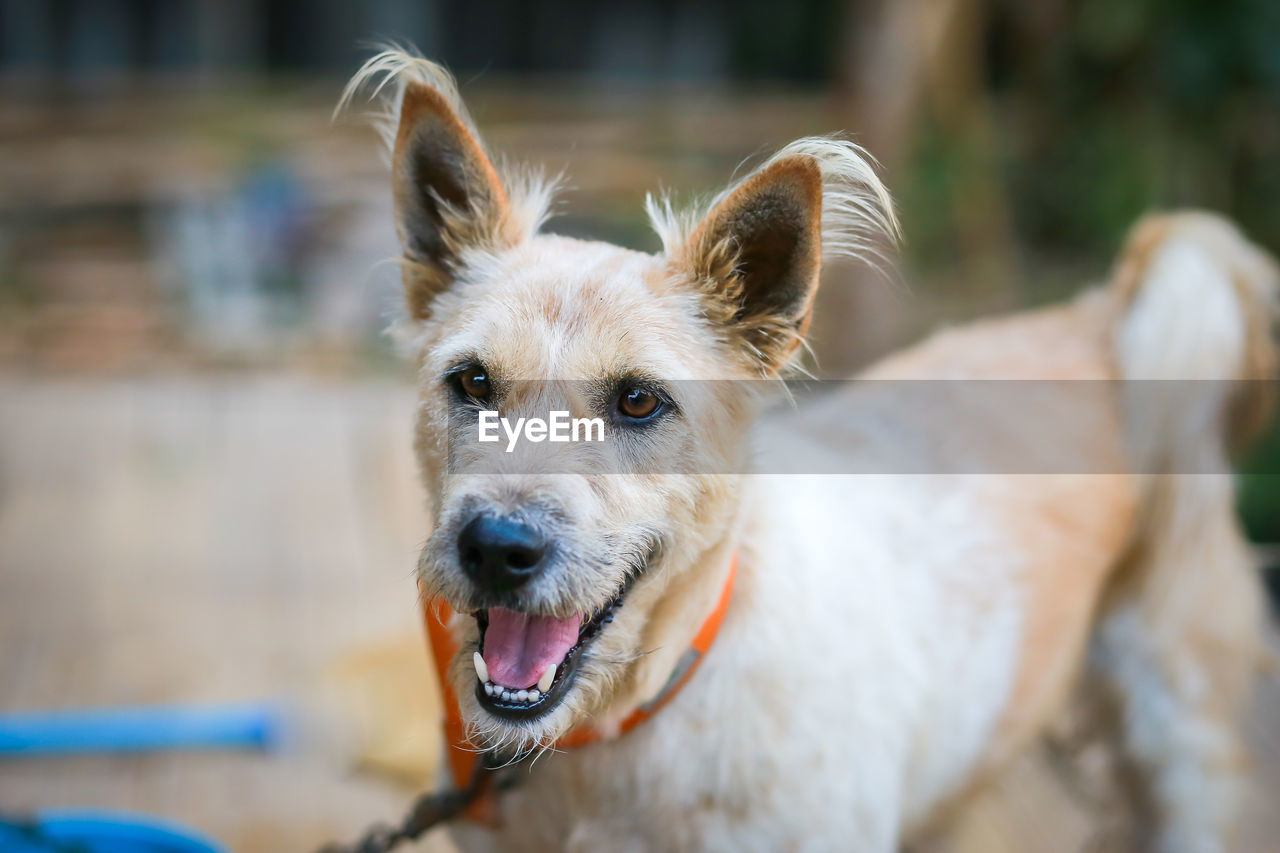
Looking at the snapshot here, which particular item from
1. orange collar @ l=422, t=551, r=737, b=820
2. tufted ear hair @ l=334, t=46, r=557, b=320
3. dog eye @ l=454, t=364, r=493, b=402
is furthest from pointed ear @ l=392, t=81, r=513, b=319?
orange collar @ l=422, t=551, r=737, b=820

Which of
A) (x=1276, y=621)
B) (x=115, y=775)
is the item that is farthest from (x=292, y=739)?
(x=1276, y=621)

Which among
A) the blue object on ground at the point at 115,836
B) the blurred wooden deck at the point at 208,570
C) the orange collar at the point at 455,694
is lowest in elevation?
the blurred wooden deck at the point at 208,570

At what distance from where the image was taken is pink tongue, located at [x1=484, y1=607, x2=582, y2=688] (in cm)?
171

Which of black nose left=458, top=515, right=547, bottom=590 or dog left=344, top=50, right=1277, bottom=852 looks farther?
dog left=344, top=50, right=1277, bottom=852

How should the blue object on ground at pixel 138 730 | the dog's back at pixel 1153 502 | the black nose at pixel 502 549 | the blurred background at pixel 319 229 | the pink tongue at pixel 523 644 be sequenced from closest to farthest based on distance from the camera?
the black nose at pixel 502 549, the pink tongue at pixel 523 644, the dog's back at pixel 1153 502, the blue object on ground at pixel 138 730, the blurred background at pixel 319 229

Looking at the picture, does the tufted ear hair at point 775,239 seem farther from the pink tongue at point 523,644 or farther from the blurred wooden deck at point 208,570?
the blurred wooden deck at point 208,570

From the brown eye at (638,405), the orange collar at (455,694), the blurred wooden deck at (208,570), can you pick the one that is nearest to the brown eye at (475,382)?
the brown eye at (638,405)

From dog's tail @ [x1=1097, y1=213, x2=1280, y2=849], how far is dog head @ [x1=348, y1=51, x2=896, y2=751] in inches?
40.8

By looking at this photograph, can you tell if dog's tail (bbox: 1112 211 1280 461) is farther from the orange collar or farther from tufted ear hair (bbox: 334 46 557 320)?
tufted ear hair (bbox: 334 46 557 320)

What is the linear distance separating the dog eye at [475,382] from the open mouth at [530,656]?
363 mm

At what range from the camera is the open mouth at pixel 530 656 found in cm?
167

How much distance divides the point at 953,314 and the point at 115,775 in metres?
5.55

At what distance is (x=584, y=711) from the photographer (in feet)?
5.66

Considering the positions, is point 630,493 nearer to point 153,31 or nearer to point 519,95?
point 519,95
